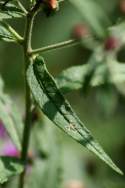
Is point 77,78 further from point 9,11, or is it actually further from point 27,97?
point 9,11

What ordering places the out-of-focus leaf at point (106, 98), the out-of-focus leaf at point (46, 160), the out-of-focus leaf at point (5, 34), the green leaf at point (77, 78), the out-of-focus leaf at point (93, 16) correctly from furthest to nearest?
the out-of-focus leaf at point (106, 98)
the out-of-focus leaf at point (46, 160)
the out-of-focus leaf at point (93, 16)
the green leaf at point (77, 78)
the out-of-focus leaf at point (5, 34)

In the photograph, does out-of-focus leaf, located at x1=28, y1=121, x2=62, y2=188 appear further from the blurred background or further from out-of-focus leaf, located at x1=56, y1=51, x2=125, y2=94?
out-of-focus leaf, located at x1=56, y1=51, x2=125, y2=94

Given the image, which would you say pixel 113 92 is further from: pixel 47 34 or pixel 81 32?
pixel 47 34

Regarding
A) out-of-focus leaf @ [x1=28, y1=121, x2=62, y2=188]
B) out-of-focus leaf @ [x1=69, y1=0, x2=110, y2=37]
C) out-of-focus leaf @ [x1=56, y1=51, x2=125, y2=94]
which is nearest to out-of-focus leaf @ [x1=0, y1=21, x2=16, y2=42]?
out-of-focus leaf @ [x1=56, y1=51, x2=125, y2=94]

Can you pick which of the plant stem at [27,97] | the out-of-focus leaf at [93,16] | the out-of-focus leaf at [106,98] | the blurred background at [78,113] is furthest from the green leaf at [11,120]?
the out-of-focus leaf at [106,98]

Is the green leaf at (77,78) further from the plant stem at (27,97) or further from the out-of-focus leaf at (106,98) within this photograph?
the out-of-focus leaf at (106,98)

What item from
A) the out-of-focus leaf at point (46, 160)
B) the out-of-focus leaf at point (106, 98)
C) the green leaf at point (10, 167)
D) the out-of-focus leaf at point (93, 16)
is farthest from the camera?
the out-of-focus leaf at point (106, 98)
